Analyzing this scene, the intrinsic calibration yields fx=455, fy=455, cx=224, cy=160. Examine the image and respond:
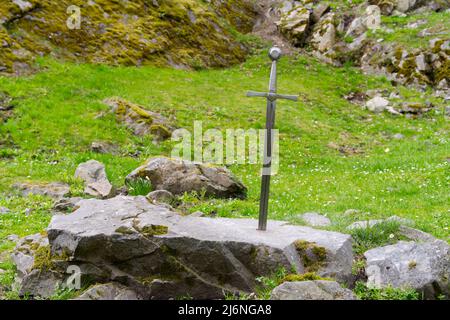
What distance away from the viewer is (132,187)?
563 inches

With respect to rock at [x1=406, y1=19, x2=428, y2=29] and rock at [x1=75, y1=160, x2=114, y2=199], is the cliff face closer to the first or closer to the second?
rock at [x1=75, y1=160, x2=114, y2=199]

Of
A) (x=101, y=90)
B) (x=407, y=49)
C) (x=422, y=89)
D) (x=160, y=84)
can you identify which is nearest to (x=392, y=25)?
(x=407, y=49)

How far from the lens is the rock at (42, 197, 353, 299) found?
7746mm

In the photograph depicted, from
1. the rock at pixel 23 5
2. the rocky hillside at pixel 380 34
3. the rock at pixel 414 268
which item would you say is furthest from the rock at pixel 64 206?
the rocky hillside at pixel 380 34

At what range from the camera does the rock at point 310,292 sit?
6473 mm

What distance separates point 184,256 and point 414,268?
3.87 meters

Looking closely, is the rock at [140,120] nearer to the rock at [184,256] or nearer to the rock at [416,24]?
the rock at [184,256]

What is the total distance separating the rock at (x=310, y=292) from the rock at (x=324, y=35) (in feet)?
111

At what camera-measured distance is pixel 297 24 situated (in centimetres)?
4009

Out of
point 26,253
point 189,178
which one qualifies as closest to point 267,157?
point 26,253

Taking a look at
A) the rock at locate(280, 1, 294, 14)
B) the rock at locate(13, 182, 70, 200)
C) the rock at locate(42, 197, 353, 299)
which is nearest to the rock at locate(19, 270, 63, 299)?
the rock at locate(42, 197, 353, 299)

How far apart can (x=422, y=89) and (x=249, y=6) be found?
19.7 m
